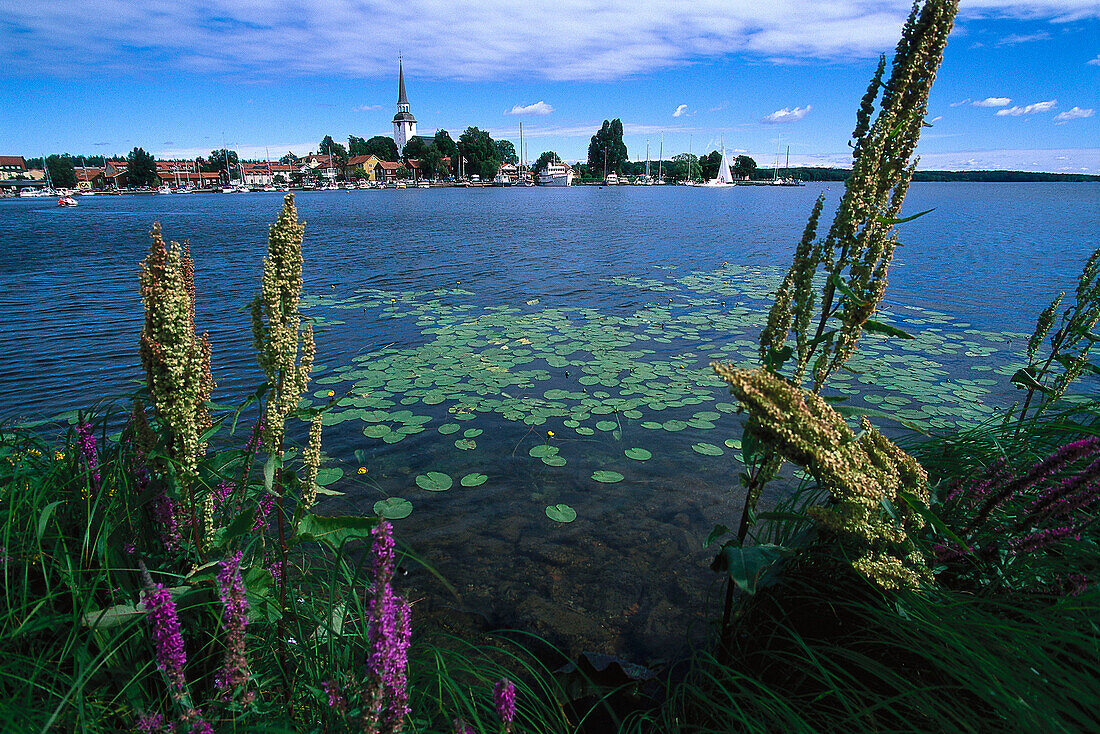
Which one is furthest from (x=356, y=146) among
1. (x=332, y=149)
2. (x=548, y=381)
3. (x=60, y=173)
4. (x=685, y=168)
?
(x=548, y=381)

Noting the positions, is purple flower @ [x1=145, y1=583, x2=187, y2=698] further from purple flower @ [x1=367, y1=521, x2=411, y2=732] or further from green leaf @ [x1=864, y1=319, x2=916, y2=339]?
green leaf @ [x1=864, y1=319, x2=916, y2=339]

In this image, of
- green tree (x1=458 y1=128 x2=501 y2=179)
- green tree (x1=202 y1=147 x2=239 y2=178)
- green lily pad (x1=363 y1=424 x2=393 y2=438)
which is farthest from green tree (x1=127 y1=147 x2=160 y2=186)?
green lily pad (x1=363 y1=424 x2=393 y2=438)

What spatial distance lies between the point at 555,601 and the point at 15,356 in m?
10.1

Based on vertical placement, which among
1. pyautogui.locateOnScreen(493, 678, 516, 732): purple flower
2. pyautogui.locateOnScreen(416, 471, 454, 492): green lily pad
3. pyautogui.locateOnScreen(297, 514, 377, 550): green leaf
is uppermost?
pyautogui.locateOnScreen(297, 514, 377, 550): green leaf

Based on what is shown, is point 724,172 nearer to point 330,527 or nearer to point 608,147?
point 608,147

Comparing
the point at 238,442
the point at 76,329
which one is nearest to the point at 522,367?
the point at 238,442

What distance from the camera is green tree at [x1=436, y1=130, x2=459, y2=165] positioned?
13836cm

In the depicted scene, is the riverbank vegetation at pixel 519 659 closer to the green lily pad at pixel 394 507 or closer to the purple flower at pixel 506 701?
the purple flower at pixel 506 701

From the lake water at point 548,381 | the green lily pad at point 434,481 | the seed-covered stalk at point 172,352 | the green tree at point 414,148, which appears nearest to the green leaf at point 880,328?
the lake water at point 548,381

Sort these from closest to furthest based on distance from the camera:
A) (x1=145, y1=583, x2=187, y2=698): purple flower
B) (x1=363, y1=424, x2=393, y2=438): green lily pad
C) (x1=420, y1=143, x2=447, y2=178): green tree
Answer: (x1=145, y1=583, x2=187, y2=698): purple flower → (x1=363, y1=424, x2=393, y2=438): green lily pad → (x1=420, y1=143, x2=447, y2=178): green tree

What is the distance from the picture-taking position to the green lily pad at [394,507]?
4.78m

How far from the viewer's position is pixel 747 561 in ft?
7.40

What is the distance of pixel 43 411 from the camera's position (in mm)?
6633

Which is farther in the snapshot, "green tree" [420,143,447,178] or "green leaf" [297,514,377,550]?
"green tree" [420,143,447,178]
